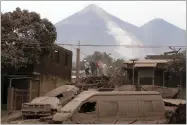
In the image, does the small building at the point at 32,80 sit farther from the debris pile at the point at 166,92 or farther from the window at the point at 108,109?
the window at the point at 108,109

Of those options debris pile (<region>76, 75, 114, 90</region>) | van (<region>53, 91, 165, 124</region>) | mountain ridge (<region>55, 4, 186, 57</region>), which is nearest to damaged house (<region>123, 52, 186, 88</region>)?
debris pile (<region>76, 75, 114, 90</region>)

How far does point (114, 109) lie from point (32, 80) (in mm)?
14154

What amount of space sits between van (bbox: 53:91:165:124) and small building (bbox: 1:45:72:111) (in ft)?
32.7

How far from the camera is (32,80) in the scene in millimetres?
25125

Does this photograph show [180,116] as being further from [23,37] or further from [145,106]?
[23,37]

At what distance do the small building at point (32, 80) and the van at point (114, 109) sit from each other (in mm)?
9980

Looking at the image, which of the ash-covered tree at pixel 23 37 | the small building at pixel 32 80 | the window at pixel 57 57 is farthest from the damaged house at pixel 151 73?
the ash-covered tree at pixel 23 37

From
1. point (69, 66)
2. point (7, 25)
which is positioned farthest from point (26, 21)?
point (69, 66)

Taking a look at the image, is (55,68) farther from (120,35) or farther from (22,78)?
(120,35)

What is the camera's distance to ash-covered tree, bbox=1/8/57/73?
69.7 ft

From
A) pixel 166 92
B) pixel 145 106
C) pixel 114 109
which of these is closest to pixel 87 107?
pixel 114 109

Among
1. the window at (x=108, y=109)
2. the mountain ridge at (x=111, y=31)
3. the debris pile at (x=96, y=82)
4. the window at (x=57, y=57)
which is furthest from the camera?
the mountain ridge at (x=111, y=31)

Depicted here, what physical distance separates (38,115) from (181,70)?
1393 centimetres

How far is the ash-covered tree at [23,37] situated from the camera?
836 inches
